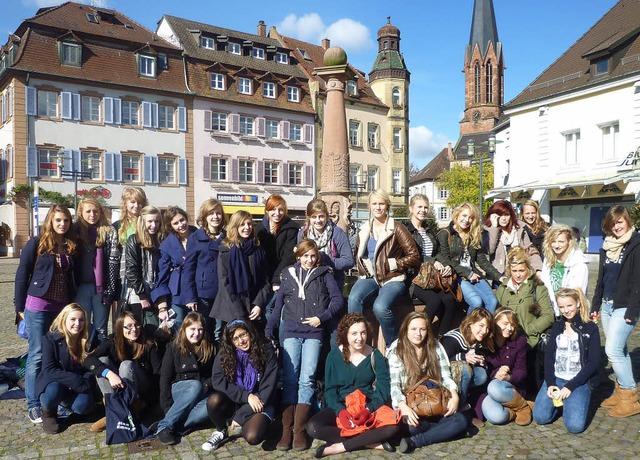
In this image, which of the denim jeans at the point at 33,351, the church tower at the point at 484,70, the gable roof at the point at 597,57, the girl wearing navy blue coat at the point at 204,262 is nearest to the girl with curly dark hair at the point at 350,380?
the girl wearing navy blue coat at the point at 204,262

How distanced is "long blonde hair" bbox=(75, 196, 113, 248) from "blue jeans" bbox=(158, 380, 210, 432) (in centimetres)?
162

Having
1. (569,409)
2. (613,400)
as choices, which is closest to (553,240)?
(613,400)

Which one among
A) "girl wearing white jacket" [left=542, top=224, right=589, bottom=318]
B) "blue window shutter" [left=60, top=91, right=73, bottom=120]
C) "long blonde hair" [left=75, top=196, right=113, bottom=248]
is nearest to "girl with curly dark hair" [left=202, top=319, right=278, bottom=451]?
"long blonde hair" [left=75, top=196, right=113, bottom=248]

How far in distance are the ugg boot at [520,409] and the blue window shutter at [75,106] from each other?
30.1m

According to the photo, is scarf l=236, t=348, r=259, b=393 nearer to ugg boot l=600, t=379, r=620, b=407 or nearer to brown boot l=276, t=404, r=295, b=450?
brown boot l=276, t=404, r=295, b=450

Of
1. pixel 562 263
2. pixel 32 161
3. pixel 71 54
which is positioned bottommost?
pixel 562 263

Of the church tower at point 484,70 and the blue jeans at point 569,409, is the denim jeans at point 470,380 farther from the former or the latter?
the church tower at point 484,70

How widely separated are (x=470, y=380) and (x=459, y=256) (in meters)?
1.58

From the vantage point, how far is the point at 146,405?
210 inches

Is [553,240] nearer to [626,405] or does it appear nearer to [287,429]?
[626,405]

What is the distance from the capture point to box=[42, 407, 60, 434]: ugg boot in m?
4.94

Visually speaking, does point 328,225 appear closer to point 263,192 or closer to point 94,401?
point 94,401

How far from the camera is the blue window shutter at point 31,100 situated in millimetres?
28986

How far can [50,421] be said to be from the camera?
4.98 metres
